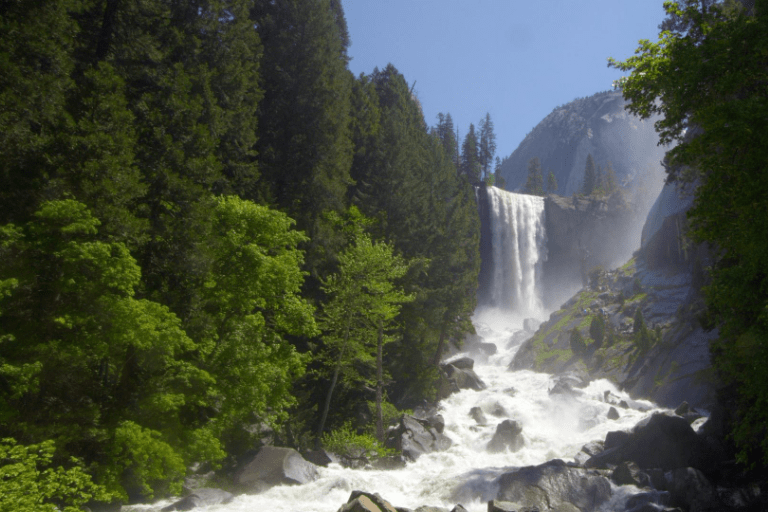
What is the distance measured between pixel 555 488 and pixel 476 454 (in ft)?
28.0

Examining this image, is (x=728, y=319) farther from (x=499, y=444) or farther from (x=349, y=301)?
(x=499, y=444)

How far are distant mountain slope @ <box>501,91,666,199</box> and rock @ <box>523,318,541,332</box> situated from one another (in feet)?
250

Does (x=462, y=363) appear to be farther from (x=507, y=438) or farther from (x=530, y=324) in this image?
(x=530, y=324)

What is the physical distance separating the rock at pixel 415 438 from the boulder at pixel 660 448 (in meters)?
7.42

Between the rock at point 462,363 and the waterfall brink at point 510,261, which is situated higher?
the waterfall brink at point 510,261

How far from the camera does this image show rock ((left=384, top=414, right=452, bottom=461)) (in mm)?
23812

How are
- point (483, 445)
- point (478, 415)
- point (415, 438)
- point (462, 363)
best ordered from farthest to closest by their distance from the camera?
point (462, 363), point (478, 415), point (483, 445), point (415, 438)

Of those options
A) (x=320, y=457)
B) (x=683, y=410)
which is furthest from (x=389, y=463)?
(x=683, y=410)

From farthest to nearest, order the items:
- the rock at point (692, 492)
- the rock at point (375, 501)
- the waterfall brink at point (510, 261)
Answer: the waterfall brink at point (510, 261) → the rock at point (692, 492) → the rock at point (375, 501)

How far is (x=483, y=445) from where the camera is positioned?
Result: 88.8 ft

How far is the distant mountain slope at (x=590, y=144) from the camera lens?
13762 cm

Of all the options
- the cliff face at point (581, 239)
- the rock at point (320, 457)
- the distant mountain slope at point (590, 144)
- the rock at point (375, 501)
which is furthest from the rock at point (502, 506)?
the distant mountain slope at point (590, 144)

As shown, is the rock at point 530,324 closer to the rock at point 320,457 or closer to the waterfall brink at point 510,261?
the waterfall brink at point 510,261

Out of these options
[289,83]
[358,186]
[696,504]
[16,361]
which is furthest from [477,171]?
[16,361]
